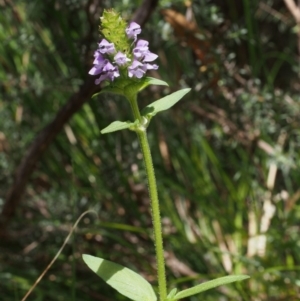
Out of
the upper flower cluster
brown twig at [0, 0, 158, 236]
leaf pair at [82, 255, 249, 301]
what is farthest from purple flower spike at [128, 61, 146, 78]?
brown twig at [0, 0, 158, 236]

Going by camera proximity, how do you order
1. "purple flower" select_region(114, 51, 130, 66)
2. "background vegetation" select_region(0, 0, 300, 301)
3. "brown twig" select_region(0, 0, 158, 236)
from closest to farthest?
"purple flower" select_region(114, 51, 130, 66)
"brown twig" select_region(0, 0, 158, 236)
"background vegetation" select_region(0, 0, 300, 301)

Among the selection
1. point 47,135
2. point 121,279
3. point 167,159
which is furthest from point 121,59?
point 167,159

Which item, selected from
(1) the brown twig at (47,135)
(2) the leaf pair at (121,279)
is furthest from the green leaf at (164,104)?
(1) the brown twig at (47,135)

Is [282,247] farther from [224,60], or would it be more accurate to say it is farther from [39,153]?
[39,153]

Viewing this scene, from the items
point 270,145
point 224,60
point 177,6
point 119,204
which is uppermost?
point 177,6

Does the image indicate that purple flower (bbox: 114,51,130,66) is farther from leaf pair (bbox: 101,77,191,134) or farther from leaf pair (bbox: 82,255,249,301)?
leaf pair (bbox: 82,255,249,301)

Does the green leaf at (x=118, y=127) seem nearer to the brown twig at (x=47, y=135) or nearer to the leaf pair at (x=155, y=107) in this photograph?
the leaf pair at (x=155, y=107)

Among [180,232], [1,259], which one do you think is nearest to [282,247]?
[180,232]
